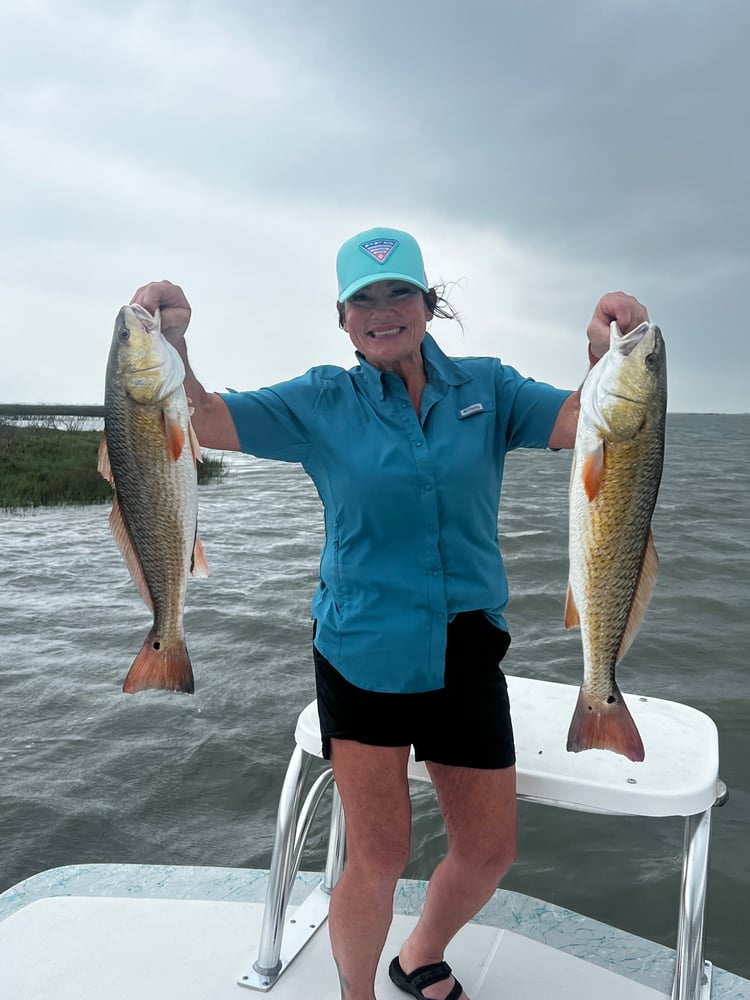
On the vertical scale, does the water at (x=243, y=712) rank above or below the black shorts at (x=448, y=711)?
below

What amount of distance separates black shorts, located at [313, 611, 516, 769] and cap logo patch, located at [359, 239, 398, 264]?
4.16 feet

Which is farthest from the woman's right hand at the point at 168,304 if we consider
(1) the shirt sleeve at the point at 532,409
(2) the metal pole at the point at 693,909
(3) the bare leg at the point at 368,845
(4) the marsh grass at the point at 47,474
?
(4) the marsh grass at the point at 47,474

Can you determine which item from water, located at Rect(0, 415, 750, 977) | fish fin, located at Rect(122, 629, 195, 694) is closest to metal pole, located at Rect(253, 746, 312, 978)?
fish fin, located at Rect(122, 629, 195, 694)

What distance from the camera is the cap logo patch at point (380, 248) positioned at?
2.86 metres

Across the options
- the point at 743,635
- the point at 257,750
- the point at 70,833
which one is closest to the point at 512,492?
the point at 743,635

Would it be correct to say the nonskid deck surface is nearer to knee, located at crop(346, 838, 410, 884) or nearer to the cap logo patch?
knee, located at crop(346, 838, 410, 884)

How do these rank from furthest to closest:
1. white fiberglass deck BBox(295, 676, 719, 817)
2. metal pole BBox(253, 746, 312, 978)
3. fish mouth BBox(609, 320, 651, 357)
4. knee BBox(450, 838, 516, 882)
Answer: metal pole BBox(253, 746, 312, 978)
knee BBox(450, 838, 516, 882)
white fiberglass deck BBox(295, 676, 719, 817)
fish mouth BBox(609, 320, 651, 357)

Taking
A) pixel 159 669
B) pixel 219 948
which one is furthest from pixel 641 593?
pixel 219 948

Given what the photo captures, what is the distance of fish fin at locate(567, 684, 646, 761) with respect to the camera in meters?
2.67

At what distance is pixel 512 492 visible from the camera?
29.5 metres

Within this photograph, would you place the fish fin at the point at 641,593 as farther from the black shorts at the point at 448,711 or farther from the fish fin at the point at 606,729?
the black shorts at the point at 448,711

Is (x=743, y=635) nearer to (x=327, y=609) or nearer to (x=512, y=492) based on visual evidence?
(x=327, y=609)

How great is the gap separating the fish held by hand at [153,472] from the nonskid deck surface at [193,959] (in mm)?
1547

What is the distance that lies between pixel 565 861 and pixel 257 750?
3309 mm
